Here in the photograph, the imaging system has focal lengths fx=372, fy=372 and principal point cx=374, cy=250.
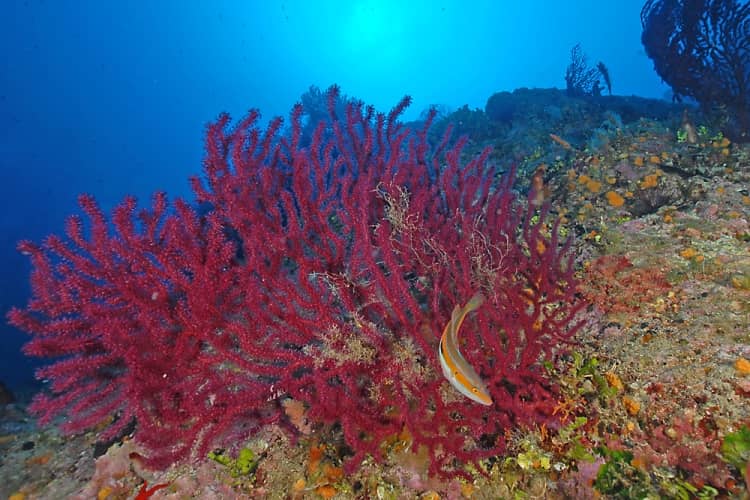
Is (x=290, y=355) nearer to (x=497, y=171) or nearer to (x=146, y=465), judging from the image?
(x=146, y=465)

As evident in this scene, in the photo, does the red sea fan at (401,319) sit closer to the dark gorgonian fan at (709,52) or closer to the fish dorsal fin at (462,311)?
the fish dorsal fin at (462,311)

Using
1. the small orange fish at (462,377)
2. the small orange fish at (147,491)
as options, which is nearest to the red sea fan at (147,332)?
the small orange fish at (147,491)

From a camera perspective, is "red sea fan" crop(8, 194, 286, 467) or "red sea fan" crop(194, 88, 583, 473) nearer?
"red sea fan" crop(194, 88, 583, 473)

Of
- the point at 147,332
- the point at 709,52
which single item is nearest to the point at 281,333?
the point at 147,332

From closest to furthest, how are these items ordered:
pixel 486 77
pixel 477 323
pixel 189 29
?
pixel 477 323
pixel 189 29
pixel 486 77

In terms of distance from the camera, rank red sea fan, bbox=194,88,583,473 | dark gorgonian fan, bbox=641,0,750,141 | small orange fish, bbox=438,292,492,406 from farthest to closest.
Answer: dark gorgonian fan, bbox=641,0,750,141 < red sea fan, bbox=194,88,583,473 < small orange fish, bbox=438,292,492,406

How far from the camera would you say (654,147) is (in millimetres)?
5625

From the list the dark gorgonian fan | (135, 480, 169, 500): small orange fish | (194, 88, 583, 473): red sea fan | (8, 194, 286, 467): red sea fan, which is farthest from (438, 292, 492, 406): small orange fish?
the dark gorgonian fan

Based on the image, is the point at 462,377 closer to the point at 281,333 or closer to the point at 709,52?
the point at 281,333

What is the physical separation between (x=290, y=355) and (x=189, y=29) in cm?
12003

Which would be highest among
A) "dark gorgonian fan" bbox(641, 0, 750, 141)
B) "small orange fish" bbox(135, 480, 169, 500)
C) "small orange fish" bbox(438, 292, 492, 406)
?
"dark gorgonian fan" bbox(641, 0, 750, 141)

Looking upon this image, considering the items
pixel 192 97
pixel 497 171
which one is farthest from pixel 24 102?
pixel 497 171

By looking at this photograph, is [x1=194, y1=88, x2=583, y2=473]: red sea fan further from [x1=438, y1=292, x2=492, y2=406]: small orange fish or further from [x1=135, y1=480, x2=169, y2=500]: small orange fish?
[x1=135, y1=480, x2=169, y2=500]: small orange fish

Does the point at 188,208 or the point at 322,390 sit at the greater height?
the point at 188,208
